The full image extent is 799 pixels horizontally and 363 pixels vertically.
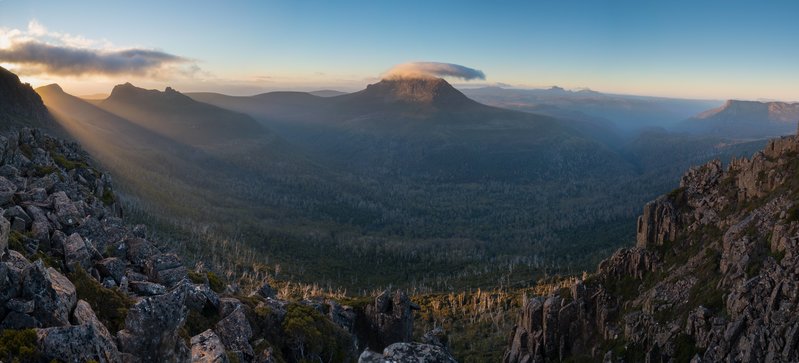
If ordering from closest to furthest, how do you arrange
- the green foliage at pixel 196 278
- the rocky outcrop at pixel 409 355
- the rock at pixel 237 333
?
the rocky outcrop at pixel 409 355 < the rock at pixel 237 333 < the green foliage at pixel 196 278

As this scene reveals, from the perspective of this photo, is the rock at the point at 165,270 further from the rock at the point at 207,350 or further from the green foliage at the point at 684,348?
the green foliage at the point at 684,348

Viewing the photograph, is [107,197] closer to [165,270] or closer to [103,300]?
[165,270]

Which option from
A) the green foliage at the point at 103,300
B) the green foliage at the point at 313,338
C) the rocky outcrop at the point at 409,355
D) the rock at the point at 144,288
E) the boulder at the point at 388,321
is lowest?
the boulder at the point at 388,321

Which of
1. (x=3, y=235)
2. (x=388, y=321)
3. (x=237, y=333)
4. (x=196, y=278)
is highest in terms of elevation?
(x=3, y=235)

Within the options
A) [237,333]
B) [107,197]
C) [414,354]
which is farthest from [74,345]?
[107,197]

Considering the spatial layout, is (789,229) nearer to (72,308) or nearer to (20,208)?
(72,308)

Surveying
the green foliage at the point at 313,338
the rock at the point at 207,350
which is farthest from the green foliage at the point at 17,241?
the green foliage at the point at 313,338
